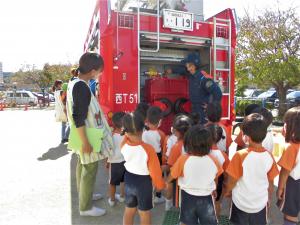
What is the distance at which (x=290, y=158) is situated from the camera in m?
2.46

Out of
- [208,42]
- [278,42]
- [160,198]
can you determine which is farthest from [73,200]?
[278,42]

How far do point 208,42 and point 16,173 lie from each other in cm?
368

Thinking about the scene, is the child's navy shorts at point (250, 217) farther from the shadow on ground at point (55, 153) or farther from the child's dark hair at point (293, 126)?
the shadow on ground at point (55, 153)

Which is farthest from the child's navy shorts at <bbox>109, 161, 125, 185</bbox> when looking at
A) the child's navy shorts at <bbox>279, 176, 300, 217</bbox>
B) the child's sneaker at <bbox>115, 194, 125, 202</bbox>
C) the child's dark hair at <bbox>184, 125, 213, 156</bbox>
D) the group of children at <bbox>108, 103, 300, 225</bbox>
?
the child's navy shorts at <bbox>279, 176, 300, 217</bbox>

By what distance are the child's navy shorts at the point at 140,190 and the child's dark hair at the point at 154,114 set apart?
2.65 ft

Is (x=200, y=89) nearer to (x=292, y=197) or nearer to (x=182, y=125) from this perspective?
(x=182, y=125)

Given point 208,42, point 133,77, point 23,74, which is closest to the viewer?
point 133,77

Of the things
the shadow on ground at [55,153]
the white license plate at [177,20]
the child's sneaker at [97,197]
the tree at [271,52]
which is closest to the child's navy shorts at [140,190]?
the child's sneaker at [97,197]

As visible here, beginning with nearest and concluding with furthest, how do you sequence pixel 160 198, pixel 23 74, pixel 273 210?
pixel 273 210 → pixel 160 198 → pixel 23 74

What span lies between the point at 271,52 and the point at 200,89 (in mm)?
8222

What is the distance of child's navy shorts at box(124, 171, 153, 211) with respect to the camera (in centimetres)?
254

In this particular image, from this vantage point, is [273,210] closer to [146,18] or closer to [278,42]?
[146,18]

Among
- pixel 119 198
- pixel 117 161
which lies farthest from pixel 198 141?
pixel 119 198

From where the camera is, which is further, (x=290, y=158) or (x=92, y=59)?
(x=92, y=59)
